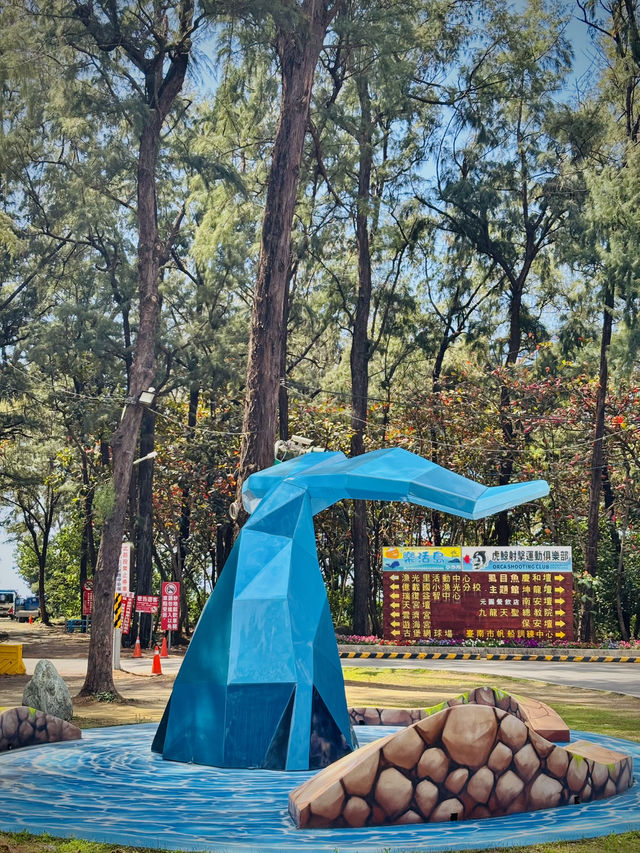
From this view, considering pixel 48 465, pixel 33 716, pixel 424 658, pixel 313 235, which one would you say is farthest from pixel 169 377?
pixel 33 716

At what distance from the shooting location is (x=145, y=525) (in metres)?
27.7

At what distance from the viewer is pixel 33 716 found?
9773 mm

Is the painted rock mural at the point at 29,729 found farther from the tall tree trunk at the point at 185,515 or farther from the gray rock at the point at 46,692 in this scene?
the tall tree trunk at the point at 185,515

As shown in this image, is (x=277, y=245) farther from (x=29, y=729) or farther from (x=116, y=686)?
(x=116, y=686)

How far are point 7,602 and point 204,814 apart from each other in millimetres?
53627

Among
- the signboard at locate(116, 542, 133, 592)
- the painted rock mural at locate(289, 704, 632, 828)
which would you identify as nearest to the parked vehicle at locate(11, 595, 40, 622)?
the signboard at locate(116, 542, 133, 592)

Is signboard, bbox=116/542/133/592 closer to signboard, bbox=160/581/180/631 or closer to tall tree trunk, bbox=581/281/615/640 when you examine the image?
signboard, bbox=160/581/180/631

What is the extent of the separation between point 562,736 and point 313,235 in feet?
66.5

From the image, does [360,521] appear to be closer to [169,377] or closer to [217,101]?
[169,377]

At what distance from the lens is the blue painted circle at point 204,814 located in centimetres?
595

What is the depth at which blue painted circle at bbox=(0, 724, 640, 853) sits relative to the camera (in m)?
5.95

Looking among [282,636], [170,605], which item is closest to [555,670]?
[170,605]

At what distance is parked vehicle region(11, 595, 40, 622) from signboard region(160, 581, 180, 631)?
3115 centimetres

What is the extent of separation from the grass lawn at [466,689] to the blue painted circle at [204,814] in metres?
0.18
